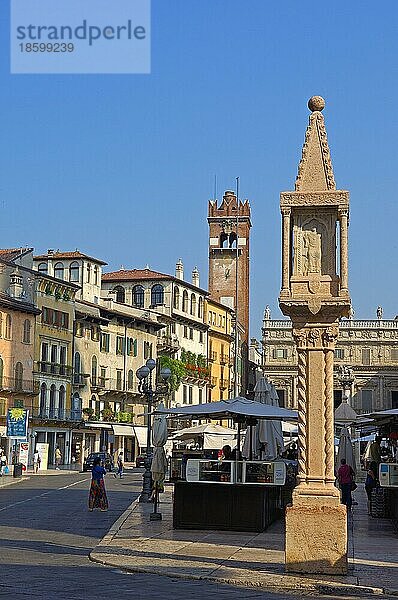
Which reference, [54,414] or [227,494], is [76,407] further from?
[227,494]

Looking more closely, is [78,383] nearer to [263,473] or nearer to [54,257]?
[54,257]

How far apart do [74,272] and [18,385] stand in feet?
58.3

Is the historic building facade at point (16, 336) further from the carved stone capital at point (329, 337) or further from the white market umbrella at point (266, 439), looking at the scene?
the carved stone capital at point (329, 337)

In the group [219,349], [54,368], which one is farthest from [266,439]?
[219,349]

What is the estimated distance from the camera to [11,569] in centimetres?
1437

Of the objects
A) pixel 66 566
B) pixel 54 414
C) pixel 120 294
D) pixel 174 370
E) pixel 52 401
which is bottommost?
pixel 66 566

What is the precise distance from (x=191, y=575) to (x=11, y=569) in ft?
8.75

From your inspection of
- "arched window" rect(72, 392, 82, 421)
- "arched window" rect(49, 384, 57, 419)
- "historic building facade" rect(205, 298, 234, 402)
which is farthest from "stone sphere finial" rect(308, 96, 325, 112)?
"historic building facade" rect(205, 298, 234, 402)

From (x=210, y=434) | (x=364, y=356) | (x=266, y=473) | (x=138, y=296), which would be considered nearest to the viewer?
(x=266, y=473)

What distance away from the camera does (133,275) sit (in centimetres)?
9531

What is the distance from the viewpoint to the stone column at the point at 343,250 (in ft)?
50.0

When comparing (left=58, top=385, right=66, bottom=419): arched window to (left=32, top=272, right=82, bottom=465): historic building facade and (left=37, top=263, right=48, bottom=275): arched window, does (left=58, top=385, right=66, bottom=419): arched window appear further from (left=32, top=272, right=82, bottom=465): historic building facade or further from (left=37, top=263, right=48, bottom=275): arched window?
(left=37, top=263, right=48, bottom=275): arched window

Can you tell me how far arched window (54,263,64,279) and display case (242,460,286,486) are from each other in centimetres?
6613

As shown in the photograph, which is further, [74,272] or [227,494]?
[74,272]
